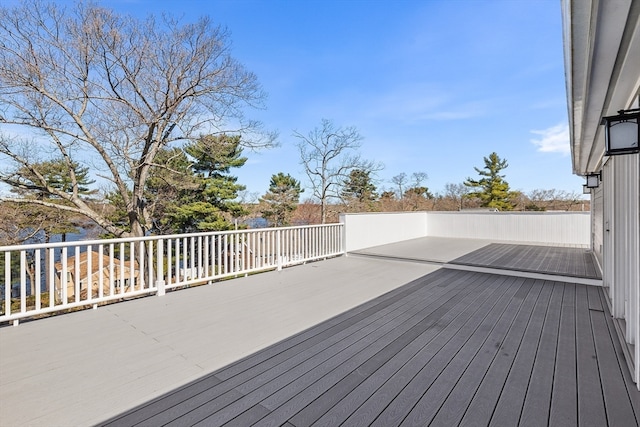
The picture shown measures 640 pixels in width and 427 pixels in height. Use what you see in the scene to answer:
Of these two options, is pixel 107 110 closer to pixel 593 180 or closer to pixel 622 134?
pixel 622 134

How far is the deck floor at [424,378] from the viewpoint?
160cm

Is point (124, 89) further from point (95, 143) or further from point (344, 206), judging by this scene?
point (344, 206)

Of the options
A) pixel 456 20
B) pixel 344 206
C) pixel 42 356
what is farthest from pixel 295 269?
pixel 344 206

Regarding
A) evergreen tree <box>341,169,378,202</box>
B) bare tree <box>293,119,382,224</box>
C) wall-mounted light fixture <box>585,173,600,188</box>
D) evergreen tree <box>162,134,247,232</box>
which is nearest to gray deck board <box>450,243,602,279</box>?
wall-mounted light fixture <box>585,173,600,188</box>

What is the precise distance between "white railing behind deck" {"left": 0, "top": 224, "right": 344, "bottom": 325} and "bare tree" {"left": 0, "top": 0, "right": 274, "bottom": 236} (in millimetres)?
4730

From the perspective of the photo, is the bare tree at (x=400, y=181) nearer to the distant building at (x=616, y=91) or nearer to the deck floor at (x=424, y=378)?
the distant building at (x=616, y=91)

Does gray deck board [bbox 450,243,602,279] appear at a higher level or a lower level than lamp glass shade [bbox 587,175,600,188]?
lower

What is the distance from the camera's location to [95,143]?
9398 millimetres

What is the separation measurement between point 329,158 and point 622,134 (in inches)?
547

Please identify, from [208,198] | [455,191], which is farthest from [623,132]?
[455,191]

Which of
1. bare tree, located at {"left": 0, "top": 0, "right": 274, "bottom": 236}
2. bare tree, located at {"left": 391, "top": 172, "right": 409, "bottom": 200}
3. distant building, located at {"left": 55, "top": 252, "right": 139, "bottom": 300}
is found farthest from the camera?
bare tree, located at {"left": 391, "top": 172, "right": 409, "bottom": 200}

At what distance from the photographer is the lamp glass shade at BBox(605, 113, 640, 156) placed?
6.37 ft

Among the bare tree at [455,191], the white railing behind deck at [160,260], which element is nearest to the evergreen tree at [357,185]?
the bare tree at [455,191]

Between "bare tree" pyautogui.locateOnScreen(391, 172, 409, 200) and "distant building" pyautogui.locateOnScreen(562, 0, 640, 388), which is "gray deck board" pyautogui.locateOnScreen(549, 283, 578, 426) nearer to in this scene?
"distant building" pyautogui.locateOnScreen(562, 0, 640, 388)
